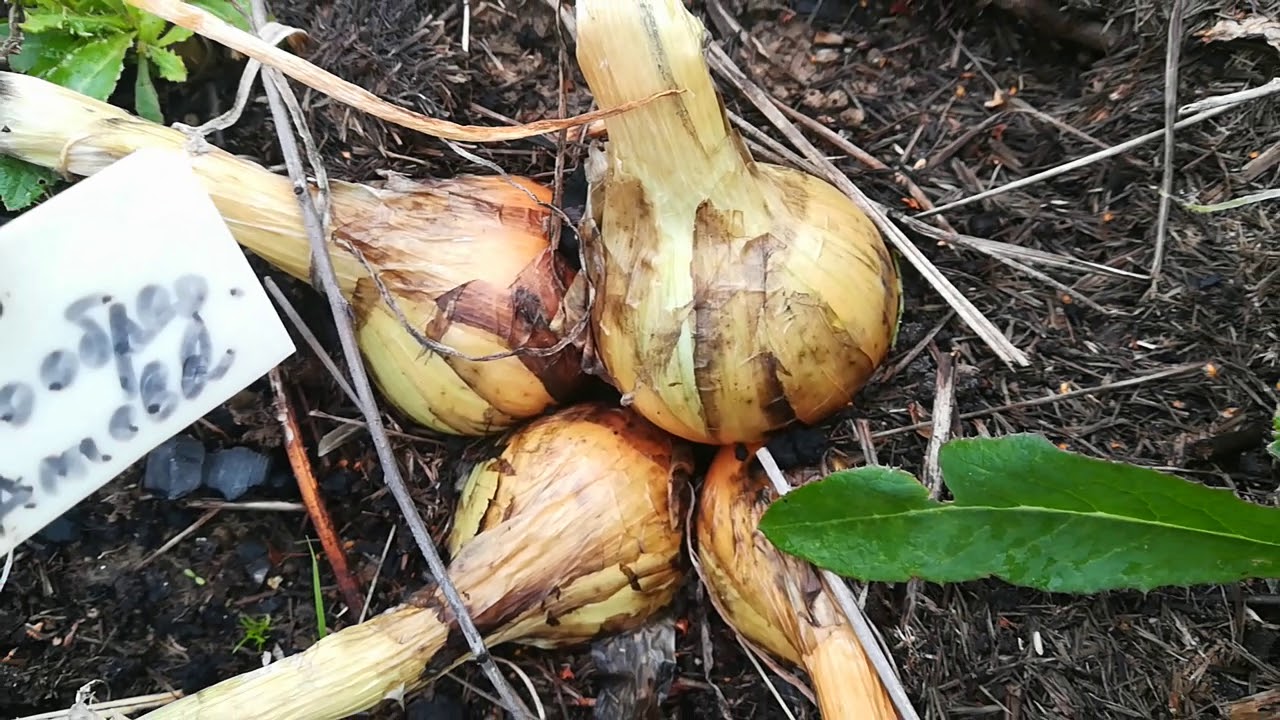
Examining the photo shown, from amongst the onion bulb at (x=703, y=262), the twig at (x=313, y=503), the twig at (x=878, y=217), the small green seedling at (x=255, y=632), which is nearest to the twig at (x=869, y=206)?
the twig at (x=878, y=217)

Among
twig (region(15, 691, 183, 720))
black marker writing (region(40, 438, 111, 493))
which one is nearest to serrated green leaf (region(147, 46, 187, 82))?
black marker writing (region(40, 438, 111, 493))

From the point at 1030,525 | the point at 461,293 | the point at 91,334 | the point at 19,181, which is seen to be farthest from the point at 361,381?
the point at 1030,525

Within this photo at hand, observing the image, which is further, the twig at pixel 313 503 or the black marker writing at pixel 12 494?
the twig at pixel 313 503

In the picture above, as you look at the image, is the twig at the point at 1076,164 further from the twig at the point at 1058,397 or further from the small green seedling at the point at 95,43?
the small green seedling at the point at 95,43

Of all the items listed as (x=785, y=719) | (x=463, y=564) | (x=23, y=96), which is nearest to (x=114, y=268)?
(x=23, y=96)

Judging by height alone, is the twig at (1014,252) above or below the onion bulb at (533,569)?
above
